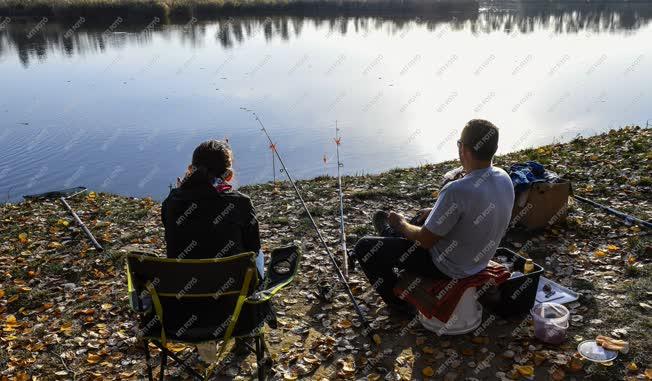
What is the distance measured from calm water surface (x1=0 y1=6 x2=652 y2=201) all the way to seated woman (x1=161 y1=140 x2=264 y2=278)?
7752 millimetres

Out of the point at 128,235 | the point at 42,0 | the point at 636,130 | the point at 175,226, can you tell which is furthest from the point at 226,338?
the point at 42,0

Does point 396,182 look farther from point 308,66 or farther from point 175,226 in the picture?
point 308,66

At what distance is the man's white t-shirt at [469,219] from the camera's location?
3.86 m

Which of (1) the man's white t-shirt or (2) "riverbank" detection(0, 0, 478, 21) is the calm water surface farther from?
(1) the man's white t-shirt

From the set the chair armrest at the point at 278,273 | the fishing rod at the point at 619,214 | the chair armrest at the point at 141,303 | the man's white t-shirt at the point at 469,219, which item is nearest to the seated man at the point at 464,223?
the man's white t-shirt at the point at 469,219

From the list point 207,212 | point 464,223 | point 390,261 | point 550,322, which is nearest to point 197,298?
point 207,212

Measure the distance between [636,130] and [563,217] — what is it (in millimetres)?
5611

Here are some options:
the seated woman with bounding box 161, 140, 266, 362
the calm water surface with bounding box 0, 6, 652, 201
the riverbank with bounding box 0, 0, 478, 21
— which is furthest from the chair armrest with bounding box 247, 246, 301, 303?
the riverbank with bounding box 0, 0, 478, 21

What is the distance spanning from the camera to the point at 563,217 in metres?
6.14

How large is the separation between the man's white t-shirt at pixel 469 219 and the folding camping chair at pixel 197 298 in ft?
4.33

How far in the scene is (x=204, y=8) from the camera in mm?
34531

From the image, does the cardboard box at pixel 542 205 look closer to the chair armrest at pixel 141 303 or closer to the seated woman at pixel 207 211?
the seated woman at pixel 207 211

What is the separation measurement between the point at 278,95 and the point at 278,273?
14.4 meters

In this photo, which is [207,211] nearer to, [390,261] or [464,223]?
[390,261]
